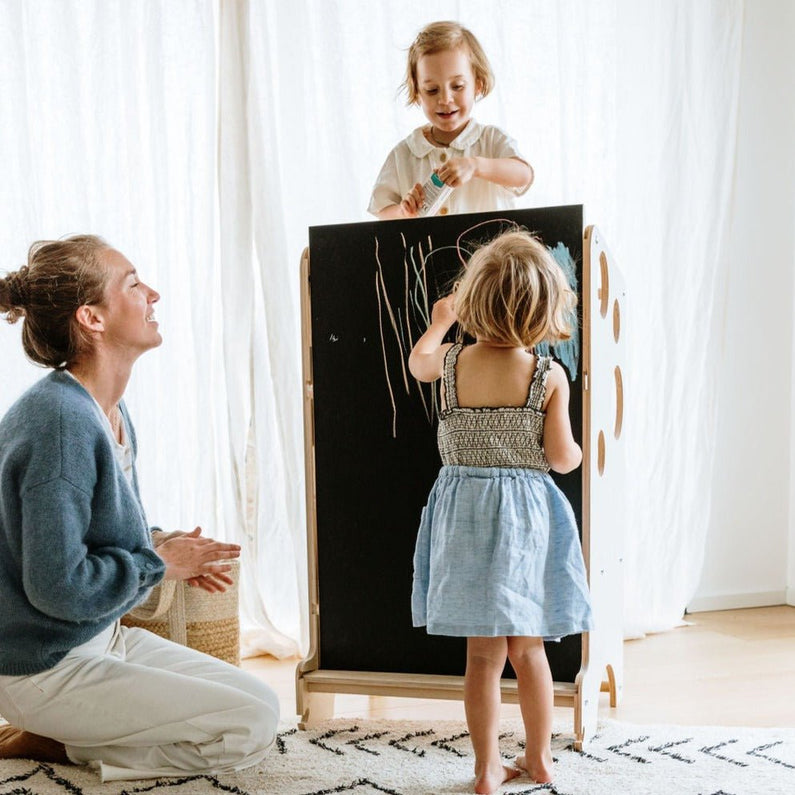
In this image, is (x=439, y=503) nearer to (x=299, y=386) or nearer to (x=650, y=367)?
(x=299, y=386)

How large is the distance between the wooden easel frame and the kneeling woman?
22cm

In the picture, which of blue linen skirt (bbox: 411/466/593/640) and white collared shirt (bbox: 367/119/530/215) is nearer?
blue linen skirt (bbox: 411/466/593/640)

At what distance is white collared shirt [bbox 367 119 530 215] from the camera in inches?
80.7

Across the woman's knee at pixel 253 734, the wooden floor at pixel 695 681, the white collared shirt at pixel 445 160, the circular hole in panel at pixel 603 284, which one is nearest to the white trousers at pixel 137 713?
the woman's knee at pixel 253 734

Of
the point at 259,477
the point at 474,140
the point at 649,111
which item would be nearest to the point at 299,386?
the point at 259,477

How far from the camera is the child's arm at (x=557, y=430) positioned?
1571mm

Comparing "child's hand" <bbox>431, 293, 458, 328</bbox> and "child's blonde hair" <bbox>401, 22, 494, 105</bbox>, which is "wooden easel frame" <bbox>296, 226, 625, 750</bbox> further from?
"child's blonde hair" <bbox>401, 22, 494, 105</bbox>

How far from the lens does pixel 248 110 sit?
2518 mm

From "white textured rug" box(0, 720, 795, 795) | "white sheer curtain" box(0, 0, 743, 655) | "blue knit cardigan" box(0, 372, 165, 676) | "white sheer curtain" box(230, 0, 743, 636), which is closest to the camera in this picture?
"blue knit cardigan" box(0, 372, 165, 676)

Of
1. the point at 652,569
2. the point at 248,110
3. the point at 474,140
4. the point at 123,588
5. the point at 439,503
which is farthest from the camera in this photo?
the point at 652,569

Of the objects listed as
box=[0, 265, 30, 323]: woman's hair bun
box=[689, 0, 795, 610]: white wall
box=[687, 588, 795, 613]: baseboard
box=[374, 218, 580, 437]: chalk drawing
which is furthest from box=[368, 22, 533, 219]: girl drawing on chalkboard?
box=[687, 588, 795, 613]: baseboard

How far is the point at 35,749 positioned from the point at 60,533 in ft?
1.58

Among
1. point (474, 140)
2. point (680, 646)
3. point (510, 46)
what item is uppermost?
point (510, 46)

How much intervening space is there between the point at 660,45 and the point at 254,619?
1846 millimetres
